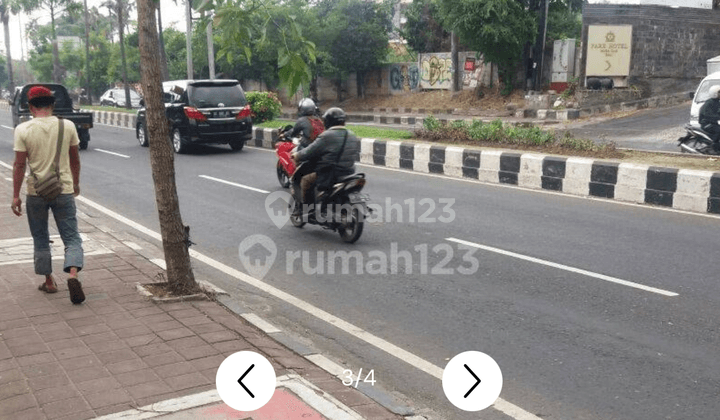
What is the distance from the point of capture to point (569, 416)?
170 inches

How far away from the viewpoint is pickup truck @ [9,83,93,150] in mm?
20406

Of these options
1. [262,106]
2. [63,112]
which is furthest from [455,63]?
[63,112]

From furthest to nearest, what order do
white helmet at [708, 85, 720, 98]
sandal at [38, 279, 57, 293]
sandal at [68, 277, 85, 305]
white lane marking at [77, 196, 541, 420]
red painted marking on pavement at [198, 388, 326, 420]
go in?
white helmet at [708, 85, 720, 98] < sandal at [38, 279, 57, 293] < sandal at [68, 277, 85, 305] < white lane marking at [77, 196, 541, 420] < red painted marking on pavement at [198, 388, 326, 420]

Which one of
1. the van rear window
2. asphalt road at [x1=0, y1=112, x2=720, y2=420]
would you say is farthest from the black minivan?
the van rear window

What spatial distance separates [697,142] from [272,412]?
46.1ft

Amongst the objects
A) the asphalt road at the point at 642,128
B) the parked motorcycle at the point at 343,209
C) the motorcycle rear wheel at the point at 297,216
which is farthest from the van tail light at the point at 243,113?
the parked motorcycle at the point at 343,209

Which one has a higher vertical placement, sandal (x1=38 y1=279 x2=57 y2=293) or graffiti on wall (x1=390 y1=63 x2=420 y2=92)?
graffiti on wall (x1=390 y1=63 x2=420 y2=92)

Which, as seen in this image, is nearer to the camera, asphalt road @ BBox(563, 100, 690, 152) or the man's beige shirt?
the man's beige shirt

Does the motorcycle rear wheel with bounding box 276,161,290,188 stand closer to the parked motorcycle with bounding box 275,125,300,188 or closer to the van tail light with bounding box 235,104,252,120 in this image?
the parked motorcycle with bounding box 275,125,300,188

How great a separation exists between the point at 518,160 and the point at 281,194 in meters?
4.31

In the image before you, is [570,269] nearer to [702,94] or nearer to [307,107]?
[307,107]

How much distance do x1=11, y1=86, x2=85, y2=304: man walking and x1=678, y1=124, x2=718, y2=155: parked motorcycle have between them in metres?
12.8

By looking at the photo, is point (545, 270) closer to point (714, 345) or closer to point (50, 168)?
point (714, 345)

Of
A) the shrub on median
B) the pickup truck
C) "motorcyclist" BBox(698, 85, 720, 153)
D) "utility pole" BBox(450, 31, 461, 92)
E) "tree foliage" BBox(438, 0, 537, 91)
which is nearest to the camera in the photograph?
the shrub on median
